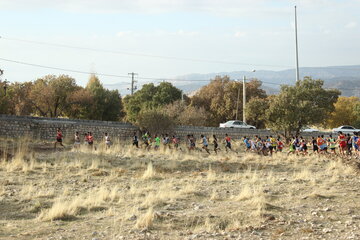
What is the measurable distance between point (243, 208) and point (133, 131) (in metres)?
28.0

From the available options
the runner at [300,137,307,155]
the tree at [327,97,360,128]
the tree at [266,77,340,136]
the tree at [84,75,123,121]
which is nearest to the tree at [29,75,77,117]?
the tree at [84,75,123,121]

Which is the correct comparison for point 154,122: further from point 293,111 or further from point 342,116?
point 342,116

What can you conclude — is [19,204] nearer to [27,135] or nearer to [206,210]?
[206,210]

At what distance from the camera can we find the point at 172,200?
13984 millimetres

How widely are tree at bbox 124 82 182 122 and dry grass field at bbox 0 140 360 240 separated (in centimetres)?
3692

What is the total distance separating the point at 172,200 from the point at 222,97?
52492mm

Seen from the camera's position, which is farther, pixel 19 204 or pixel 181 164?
pixel 181 164

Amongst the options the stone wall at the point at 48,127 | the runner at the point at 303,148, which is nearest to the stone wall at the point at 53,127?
the stone wall at the point at 48,127

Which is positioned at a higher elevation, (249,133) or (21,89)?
(21,89)

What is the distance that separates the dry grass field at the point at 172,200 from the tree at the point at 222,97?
40.0 metres

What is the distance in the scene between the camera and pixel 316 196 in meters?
14.3

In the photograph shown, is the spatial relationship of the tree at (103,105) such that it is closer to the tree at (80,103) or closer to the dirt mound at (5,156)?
the tree at (80,103)

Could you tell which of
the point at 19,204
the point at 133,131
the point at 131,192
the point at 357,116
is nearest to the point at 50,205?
the point at 19,204

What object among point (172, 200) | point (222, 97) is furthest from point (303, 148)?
point (222, 97)
